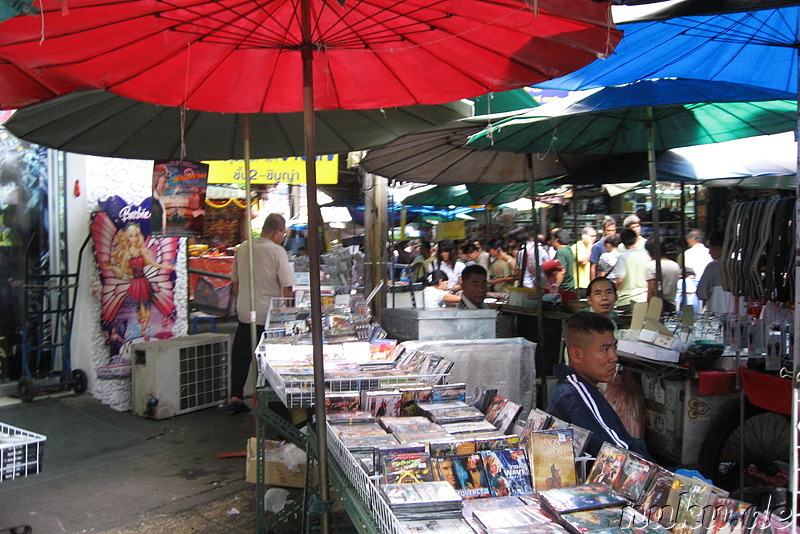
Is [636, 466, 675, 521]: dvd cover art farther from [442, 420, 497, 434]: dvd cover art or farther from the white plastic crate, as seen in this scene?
the white plastic crate

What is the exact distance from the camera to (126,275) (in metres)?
7.03

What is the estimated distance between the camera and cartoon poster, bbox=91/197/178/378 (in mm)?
6949

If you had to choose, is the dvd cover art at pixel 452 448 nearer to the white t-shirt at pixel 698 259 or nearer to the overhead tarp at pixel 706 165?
the overhead tarp at pixel 706 165

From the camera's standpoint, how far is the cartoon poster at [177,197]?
16.5 ft

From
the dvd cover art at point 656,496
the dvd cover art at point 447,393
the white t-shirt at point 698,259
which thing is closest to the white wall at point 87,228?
the dvd cover art at point 447,393

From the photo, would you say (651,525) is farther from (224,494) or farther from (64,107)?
(64,107)

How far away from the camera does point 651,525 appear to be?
6.06 ft

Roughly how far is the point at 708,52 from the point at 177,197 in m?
4.38

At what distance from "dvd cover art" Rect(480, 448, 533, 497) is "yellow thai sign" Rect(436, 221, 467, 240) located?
23.7ft

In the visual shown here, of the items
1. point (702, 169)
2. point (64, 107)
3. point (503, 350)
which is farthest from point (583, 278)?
point (64, 107)

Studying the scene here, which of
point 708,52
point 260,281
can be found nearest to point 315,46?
point 708,52

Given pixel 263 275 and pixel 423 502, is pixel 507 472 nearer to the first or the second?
pixel 423 502

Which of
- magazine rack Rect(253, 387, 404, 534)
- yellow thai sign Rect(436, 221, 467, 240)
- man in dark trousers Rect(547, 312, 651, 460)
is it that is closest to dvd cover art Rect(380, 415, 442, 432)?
magazine rack Rect(253, 387, 404, 534)

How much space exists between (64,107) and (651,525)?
178 inches
